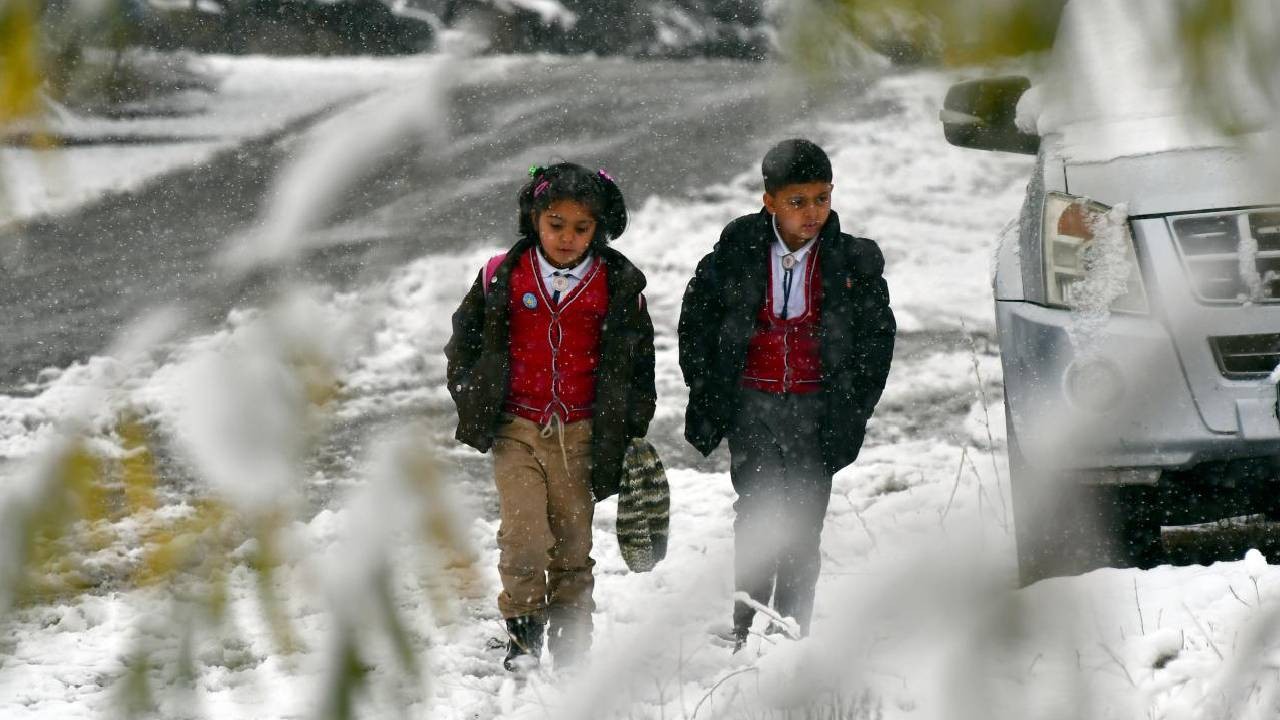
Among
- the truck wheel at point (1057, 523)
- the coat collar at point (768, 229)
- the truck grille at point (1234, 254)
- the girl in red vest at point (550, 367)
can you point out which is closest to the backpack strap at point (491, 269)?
the girl in red vest at point (550, 367)

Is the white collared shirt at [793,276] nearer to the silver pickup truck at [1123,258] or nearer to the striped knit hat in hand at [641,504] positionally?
the striped knit hat in hand at [641,504]

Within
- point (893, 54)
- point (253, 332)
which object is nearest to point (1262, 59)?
point (893, 54)

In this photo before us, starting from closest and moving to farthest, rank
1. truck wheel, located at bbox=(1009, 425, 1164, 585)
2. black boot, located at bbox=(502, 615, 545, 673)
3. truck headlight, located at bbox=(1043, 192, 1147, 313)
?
truck headlight, located at bbox=(1043, 192, 1147, 313)
truck wheel, located at bbox=(1009, 425, 1164, 585)
black boot, located at bbox=(502, 615, 545, 673)

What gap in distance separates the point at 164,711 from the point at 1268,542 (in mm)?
3945

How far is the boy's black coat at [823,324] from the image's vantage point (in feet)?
10.9

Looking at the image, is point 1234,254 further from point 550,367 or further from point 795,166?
point 550,367

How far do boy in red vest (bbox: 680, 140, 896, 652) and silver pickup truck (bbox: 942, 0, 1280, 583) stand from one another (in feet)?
6.51

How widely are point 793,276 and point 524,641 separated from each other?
3.90 ft

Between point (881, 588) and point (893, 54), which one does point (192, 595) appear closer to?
point (881, 588)

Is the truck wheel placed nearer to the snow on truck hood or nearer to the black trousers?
the snow on truck hood

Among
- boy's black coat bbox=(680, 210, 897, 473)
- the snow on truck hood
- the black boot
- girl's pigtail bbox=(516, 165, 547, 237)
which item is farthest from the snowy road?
the black boot

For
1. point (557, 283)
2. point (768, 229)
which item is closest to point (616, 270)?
point (557, 283)

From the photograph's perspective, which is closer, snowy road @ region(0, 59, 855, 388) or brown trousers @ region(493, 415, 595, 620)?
snowy road @ region(0, 59, 855, 388)

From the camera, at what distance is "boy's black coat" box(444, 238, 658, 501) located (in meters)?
3.34
